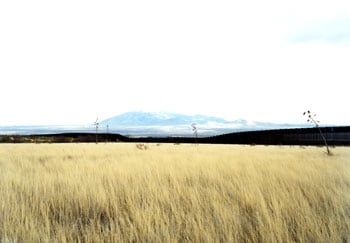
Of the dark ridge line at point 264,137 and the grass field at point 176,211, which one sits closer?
the grass field at point 176,211

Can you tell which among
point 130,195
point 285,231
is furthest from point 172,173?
point 285,231

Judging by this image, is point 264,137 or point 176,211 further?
point 264,137

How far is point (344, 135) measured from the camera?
34.7 meters

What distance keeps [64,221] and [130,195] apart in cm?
148

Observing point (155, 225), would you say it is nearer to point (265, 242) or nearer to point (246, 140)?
point (265, 242)

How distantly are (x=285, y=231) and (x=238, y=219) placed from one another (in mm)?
660

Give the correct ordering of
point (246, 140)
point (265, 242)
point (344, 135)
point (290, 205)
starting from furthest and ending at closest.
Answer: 1. point (246, 140)
2. point (344, 135)
3. point (290, 205)
4. point (265, 242)

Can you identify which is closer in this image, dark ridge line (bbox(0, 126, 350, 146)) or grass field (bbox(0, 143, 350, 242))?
grass field (bbox(0, 143, 350, 242))

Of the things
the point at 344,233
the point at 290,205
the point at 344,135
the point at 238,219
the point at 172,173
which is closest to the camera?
the point at 344,233

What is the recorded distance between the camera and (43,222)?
Answer: 4379 mm

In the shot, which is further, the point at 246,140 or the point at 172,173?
the point at 246,140

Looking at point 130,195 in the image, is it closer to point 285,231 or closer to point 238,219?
point 238,219

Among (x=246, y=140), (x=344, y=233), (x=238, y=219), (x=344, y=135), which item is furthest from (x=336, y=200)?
(x=246, y=140)

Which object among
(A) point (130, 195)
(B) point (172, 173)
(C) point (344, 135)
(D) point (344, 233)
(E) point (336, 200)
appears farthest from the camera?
(C) point (344, 135)
